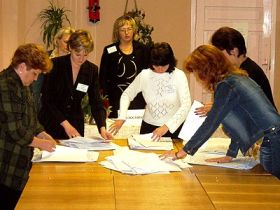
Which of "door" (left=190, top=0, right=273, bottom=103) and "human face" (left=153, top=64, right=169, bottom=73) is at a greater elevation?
"door" (left=190, top=0, right=273, bottom=103)

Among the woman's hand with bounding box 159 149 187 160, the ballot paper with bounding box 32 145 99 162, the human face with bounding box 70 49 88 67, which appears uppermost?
the human face with bounding box 70 49 88 67

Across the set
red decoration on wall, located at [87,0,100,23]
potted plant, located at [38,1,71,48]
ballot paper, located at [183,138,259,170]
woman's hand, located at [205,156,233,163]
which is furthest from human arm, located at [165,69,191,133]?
red decoration on wall, located at [87,0,100,23]

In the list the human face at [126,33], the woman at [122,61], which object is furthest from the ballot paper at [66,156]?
the human face at [126,33]

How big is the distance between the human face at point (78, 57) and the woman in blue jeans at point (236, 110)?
974 millimetres

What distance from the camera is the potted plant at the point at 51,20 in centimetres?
612

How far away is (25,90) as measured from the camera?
2750 mm

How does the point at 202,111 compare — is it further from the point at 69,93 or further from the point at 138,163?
the point at 69,93

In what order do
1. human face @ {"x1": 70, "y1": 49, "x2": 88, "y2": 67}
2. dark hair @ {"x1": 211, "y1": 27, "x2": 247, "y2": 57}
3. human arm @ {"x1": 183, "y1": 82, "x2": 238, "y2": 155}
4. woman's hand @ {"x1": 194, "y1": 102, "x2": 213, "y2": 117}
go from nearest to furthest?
human arm @ {"x1": 183, "y1": 82, "x2": 238, "y2": 155} → woman's hand @ {"x1": 194, "y1": 102, "x2": 213, "y2": 117} → dark hair @ {"x1": 211, "y1": 27, "x2": 247, "y2": 57} → human face @ {"x1": 70, "y1": 49, "x2": 88, "y2": 67}

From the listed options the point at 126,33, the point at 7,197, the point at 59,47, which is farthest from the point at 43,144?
the point at 126,33

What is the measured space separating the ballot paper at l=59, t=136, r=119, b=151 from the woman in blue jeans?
0.58m

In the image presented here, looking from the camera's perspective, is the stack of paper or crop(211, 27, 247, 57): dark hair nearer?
the stack of paper

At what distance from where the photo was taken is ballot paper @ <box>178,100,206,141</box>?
2.93 meters

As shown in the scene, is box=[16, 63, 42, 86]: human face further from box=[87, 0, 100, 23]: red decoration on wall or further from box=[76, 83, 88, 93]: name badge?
box=[87, 0, 100, 23]: red decoration on wall

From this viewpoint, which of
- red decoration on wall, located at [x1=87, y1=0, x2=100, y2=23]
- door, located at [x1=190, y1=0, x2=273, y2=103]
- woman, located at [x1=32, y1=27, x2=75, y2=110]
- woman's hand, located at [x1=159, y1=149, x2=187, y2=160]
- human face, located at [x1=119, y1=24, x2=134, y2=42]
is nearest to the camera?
woman's hand, located at [x1=159, y1=149, x2=187, y2=160]
